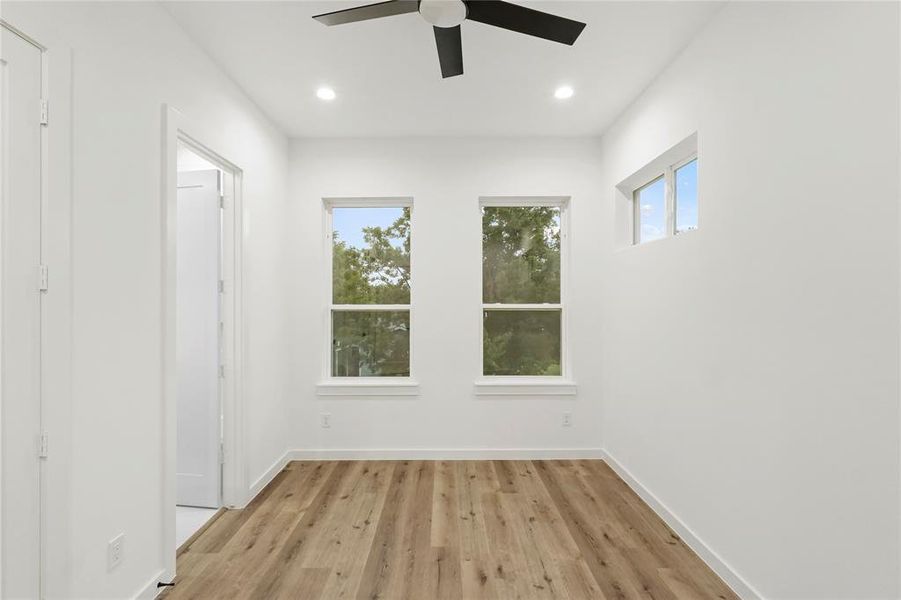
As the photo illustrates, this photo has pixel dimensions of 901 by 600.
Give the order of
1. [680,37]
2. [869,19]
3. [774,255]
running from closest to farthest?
[869,19] < [774,255] < [680,37]

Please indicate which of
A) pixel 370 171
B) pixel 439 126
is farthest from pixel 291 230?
pixel 439 126

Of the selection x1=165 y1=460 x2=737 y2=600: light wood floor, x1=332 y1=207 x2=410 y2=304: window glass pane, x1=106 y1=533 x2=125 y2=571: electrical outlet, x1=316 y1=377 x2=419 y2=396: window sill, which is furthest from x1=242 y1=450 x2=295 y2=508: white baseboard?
x1=332 y1=207 x2=410 y2=304: window glass pane

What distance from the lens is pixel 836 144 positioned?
4.90 ft

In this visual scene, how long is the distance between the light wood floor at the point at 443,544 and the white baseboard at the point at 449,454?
0.34m

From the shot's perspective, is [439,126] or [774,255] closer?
[774,255]

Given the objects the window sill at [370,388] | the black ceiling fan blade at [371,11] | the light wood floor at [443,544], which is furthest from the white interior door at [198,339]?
the black ceiling fan blade at [371,11]

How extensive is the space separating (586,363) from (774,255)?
2131 mm

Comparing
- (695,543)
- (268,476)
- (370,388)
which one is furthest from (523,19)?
(268,476)

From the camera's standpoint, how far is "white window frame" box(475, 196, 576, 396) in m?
3.76

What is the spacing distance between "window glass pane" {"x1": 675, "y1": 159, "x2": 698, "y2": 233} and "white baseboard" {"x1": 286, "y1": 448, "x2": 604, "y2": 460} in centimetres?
205

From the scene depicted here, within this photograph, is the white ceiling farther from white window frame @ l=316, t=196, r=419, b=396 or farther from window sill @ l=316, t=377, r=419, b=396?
window sill @ l=316, t=377, r=419, b=396

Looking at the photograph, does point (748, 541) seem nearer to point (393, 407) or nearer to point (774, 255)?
point (774, 255)

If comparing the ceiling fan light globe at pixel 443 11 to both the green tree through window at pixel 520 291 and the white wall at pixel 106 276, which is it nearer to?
the white wall at pixel 106 276

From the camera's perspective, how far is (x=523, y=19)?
177 centimetres
